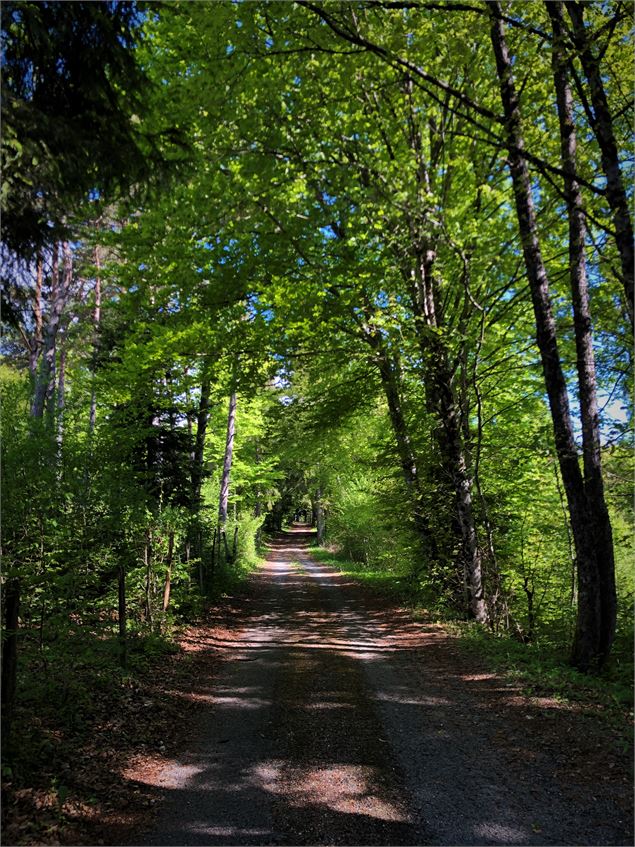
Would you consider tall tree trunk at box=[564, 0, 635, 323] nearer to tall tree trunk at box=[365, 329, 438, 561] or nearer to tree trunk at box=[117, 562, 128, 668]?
tall tree trunk at box=[365, 329, 438, 561]

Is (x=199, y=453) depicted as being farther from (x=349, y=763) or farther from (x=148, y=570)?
(x=349, y=763)

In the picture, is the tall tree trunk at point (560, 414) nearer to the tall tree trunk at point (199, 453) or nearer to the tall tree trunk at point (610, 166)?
the tall tree trunk at point (610, 166)

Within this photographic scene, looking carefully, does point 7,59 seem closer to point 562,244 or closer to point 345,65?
point 345,65

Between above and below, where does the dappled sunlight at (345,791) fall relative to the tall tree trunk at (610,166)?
below

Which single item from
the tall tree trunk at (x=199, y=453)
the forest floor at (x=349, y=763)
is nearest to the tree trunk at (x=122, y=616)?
the forest floor at (x=349, y=763)

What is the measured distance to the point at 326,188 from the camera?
7.30m

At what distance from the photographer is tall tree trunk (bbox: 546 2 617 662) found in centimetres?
604

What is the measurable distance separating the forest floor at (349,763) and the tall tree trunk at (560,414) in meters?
1.34

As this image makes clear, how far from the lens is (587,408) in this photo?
625cm

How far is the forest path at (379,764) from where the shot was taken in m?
3.29

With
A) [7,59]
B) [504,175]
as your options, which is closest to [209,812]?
[7,59]

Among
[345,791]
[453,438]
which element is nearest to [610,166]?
[453,438]

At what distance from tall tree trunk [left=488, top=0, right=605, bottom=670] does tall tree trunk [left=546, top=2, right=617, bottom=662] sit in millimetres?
76

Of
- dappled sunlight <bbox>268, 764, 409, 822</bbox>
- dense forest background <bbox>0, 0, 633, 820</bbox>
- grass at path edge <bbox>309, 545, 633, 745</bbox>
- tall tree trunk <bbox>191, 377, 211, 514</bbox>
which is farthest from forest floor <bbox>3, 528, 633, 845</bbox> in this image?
tall tree trunk <bbox>191, 377, 211, 514</bbox>
